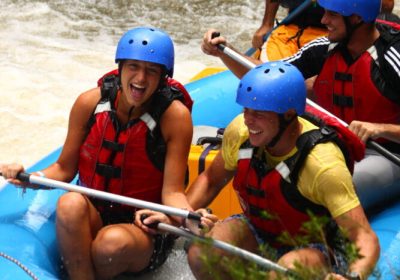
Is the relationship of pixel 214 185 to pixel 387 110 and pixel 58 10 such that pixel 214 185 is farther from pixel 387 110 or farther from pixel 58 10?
pixel 58 10

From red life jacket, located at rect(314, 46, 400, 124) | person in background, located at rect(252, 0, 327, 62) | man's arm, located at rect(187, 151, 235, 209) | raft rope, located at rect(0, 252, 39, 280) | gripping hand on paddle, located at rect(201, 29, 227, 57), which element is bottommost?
raft rope, located at rect(0, 252, 39, 280)

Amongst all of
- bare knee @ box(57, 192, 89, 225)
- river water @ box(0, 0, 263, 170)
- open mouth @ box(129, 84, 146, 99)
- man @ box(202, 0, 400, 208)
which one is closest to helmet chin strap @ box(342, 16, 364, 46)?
man @ box(202, 0, 400, 208)

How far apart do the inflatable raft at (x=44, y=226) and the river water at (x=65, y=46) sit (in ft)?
6.17

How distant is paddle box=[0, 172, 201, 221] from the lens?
8.04 ft

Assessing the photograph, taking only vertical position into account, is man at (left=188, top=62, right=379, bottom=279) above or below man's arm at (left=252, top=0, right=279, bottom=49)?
above

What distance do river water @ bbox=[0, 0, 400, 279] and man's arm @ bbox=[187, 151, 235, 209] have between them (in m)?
2.36

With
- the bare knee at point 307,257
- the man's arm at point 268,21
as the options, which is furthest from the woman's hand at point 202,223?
the man's arm at point 268,21

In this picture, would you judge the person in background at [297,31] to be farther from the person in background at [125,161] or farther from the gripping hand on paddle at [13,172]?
the gripping hand on paddle at [13,172]

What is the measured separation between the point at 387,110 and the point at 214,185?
82 cm

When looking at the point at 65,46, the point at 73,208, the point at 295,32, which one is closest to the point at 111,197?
the point at 73,208

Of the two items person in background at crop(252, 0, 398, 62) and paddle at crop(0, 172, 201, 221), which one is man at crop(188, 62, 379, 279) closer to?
paddle at crop(0, 172, 201, 221)

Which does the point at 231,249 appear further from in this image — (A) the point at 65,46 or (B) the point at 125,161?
(A) the point at 65,46

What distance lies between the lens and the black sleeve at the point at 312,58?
334cm

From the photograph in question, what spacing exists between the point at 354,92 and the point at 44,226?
1.28 meters
